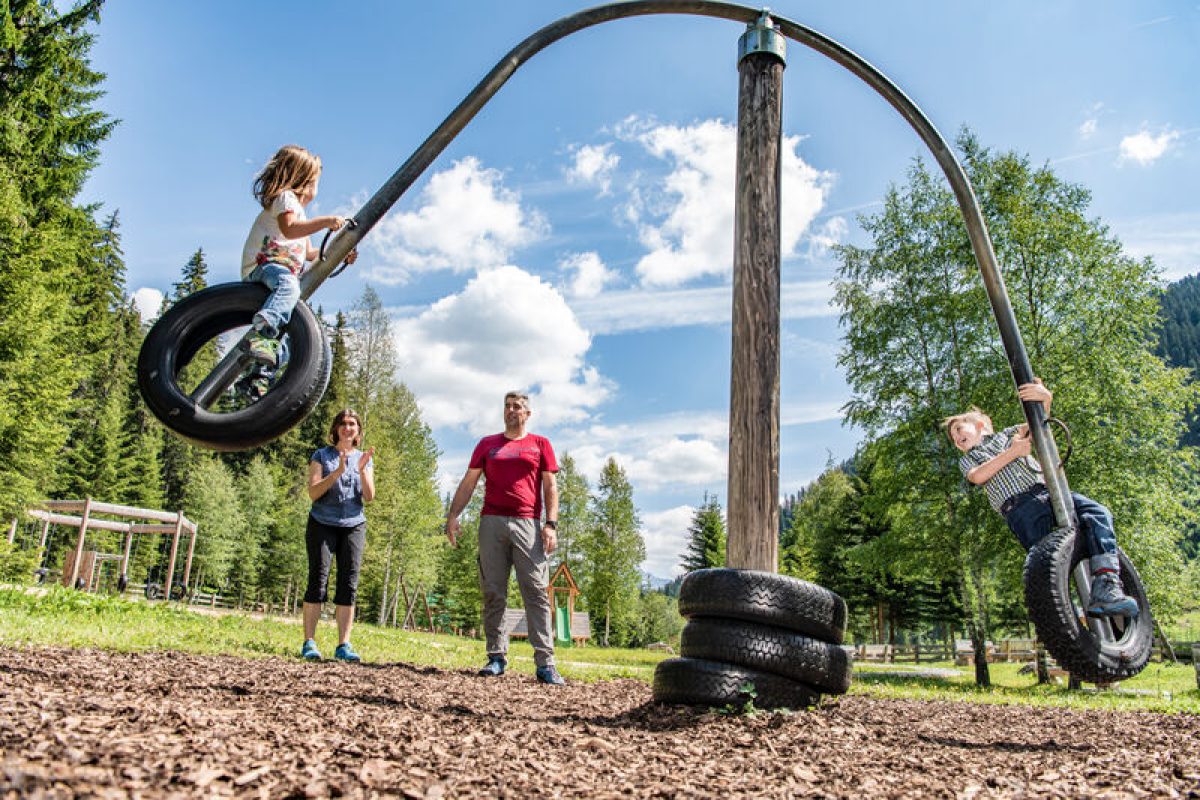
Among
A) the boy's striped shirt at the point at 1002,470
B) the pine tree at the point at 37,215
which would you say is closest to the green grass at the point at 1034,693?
the boy's striped shirt at the point at 1002,470

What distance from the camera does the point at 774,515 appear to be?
485 centimetres

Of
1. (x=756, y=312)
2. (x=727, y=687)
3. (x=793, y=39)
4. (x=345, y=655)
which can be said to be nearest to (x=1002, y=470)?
(x=756, y=312)

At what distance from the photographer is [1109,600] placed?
491 cm

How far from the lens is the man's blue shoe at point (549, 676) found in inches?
255

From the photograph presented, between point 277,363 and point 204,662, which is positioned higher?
point 277,363

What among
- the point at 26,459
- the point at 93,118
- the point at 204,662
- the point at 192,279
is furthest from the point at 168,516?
the point at 192,279

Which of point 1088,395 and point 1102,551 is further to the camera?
point 1088,395

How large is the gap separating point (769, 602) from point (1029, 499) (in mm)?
2204

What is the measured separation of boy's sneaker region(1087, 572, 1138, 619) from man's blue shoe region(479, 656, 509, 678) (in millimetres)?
4536

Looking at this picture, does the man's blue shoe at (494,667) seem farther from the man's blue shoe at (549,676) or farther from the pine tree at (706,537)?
the pine tree at (706,537)

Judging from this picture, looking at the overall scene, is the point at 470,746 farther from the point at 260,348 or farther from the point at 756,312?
the point at 756,312

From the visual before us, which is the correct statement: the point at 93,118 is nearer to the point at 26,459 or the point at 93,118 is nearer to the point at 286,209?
the point at 26,459

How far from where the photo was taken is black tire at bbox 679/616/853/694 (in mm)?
4520

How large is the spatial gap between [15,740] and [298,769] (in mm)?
949
